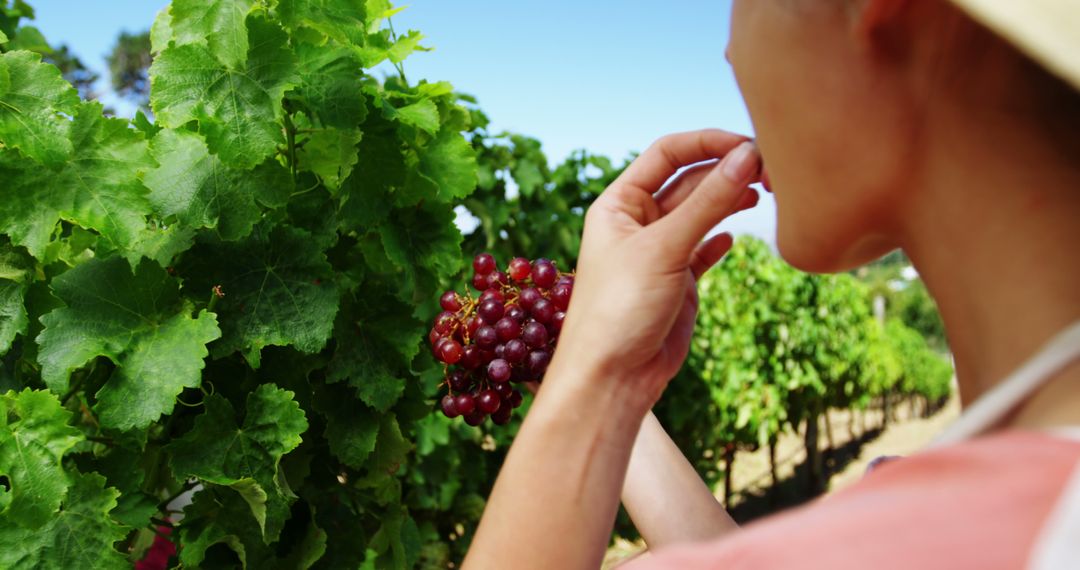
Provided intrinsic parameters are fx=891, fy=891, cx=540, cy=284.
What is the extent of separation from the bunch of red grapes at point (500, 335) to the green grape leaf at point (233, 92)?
0.49 metres

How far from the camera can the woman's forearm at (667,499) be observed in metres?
1.60

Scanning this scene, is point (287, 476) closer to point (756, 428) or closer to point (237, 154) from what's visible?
point (237, 154)

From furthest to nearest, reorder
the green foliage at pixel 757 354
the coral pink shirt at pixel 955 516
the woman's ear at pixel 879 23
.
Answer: the green foliage at pixel 757 354
the woman's ear at pixel 879 23
the coral pink shirt at pixel 955 516

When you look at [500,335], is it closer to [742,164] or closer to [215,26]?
[742,164]

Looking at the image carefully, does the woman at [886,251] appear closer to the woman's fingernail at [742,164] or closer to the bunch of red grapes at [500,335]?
the woman's fingernail at [742,164]

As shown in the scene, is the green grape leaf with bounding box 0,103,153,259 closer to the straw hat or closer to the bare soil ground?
the straw hat

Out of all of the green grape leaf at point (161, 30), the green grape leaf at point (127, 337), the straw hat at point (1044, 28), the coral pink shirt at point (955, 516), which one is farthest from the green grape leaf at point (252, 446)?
the straw hat at point (1044, 28)

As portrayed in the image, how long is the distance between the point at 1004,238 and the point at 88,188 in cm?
158

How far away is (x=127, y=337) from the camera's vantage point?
1.74 m

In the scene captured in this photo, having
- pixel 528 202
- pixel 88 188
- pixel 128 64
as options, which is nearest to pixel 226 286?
pixel 88 188

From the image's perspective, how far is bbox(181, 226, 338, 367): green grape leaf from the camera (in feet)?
5.92

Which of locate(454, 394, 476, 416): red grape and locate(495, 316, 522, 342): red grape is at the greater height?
locate(495, 316, 522, 342): red grape

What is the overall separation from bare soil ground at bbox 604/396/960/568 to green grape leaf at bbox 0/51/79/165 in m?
5.40

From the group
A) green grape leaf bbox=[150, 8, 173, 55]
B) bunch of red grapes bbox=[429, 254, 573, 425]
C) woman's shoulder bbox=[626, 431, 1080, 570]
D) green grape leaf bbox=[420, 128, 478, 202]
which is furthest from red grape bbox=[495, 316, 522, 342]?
green grape leaf bbox=[150, 8, 173, 55]
